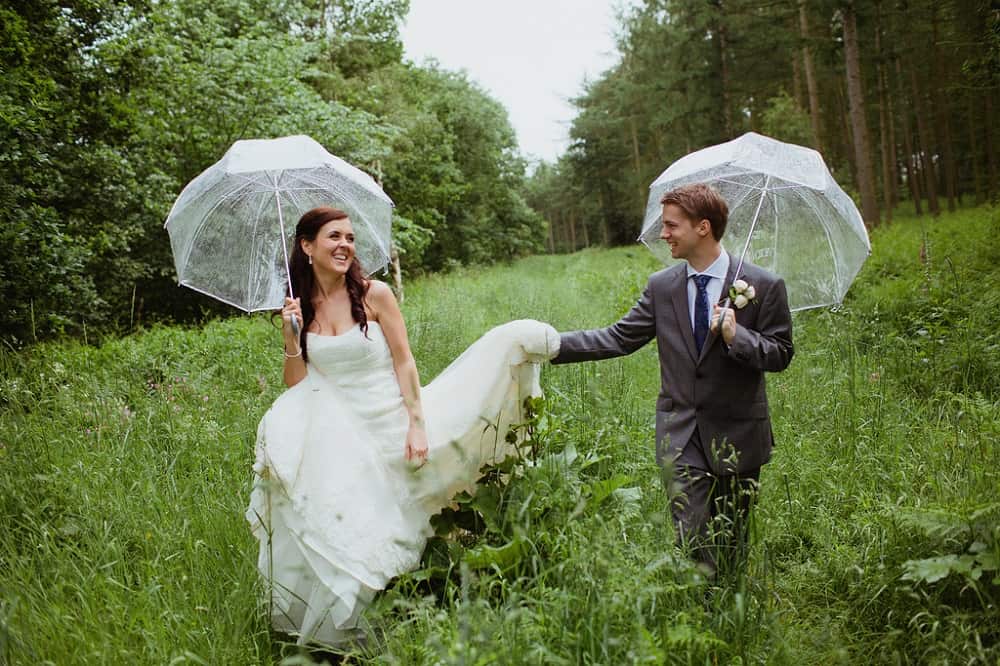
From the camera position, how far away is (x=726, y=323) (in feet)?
9.36

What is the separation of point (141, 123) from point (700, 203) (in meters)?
10.9

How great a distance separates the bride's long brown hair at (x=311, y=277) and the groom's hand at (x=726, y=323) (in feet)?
5.62

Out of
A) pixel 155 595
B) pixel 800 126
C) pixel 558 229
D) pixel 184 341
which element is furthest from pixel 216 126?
pixel 558 229

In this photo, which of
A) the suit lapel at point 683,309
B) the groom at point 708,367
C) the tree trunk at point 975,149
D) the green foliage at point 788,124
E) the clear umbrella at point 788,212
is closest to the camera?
the groom at point 708,367

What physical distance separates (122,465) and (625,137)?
3769 centimetres

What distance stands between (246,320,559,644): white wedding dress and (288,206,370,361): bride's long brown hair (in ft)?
0.39

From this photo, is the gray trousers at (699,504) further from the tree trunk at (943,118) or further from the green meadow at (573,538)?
the tree trunk at (943,118)

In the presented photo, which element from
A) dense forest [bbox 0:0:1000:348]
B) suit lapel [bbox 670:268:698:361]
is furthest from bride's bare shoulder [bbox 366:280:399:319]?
dense forest [bbox 0:0:1000:348]

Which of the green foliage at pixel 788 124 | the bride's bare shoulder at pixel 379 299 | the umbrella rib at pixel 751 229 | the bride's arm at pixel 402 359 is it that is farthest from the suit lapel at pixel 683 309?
the green foliage at pixel 788 124

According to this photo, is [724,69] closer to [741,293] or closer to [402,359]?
[741,293]

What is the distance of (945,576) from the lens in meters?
2.59

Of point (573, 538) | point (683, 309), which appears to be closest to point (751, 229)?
point (683, 309)

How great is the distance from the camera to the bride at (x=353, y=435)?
3105mm

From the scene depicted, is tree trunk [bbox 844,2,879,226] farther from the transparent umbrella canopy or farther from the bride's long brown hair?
the bride's long brown hair
